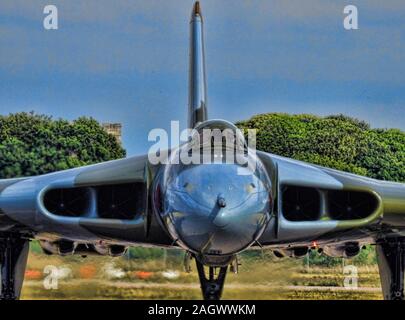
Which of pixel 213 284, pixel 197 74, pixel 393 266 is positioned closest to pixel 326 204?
pixel 213 284

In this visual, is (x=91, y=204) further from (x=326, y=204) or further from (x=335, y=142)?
(x=335, y=142)

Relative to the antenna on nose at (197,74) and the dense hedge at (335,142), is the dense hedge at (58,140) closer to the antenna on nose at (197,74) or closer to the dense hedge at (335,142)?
the dense hedge at (335,142)

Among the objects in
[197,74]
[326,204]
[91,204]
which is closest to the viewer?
[91,204]

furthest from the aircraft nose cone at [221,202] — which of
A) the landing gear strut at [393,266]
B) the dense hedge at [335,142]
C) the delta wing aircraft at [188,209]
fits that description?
the dense hedge at [335,142]

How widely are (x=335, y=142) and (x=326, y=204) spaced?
4972 centimetres

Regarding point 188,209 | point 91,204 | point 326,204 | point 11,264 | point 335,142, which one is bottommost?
point 335,142

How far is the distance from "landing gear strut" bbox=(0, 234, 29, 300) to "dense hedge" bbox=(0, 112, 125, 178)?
2153 cm

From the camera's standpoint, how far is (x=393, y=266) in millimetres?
19984

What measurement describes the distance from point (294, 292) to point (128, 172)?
585 cm

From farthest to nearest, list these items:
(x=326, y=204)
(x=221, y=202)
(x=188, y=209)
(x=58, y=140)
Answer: (x=58, y=140), (x=326, y=204), (x=188, y=209), (x=221, y=202)

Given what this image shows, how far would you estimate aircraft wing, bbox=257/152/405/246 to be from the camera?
56.2ft

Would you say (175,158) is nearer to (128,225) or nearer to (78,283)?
(128,225)

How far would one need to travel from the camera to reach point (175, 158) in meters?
15.9
